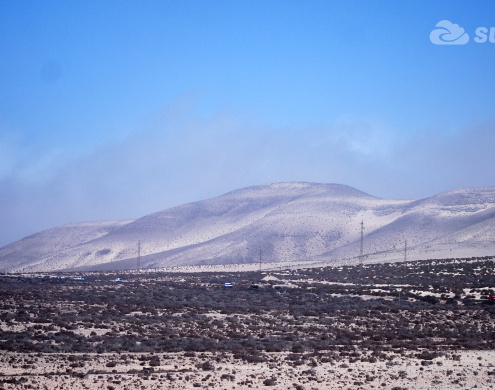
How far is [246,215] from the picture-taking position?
630ft

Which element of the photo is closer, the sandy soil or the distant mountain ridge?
the sandy soil

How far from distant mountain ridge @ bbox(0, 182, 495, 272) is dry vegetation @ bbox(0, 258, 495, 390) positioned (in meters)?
53.6

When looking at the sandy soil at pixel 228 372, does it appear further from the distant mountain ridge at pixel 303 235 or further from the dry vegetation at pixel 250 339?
the distant mountain ridge at pixel 303 235

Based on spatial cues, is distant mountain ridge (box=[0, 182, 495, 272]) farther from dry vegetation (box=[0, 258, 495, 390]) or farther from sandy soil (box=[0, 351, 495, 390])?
sandy soil (box=[0, 351, 495, 390])

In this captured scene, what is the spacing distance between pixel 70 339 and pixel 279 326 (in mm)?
9624

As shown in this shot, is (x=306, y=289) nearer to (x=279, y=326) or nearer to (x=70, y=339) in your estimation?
(x=279, y=326)

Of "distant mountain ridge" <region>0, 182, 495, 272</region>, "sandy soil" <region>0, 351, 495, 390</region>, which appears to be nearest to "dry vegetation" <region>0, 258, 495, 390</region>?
"sandy soil" <region>0, 351, 495, 390</region>

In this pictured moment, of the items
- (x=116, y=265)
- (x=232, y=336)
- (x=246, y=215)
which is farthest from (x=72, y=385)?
(x=246, y=215)

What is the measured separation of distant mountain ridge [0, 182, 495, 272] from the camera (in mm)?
116381

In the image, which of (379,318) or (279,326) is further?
(379,318)

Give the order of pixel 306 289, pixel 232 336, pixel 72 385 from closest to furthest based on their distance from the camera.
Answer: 1. pixel 72 385
2. pixel 232 336
3. pixel 306 289

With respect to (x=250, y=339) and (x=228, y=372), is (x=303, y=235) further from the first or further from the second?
(x=228, y=372)

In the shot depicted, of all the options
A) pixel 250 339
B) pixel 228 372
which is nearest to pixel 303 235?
pixel 250 339

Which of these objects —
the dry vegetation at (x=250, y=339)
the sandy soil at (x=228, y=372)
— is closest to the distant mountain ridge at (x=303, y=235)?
the dry vegetation at (x=250, y=339)
